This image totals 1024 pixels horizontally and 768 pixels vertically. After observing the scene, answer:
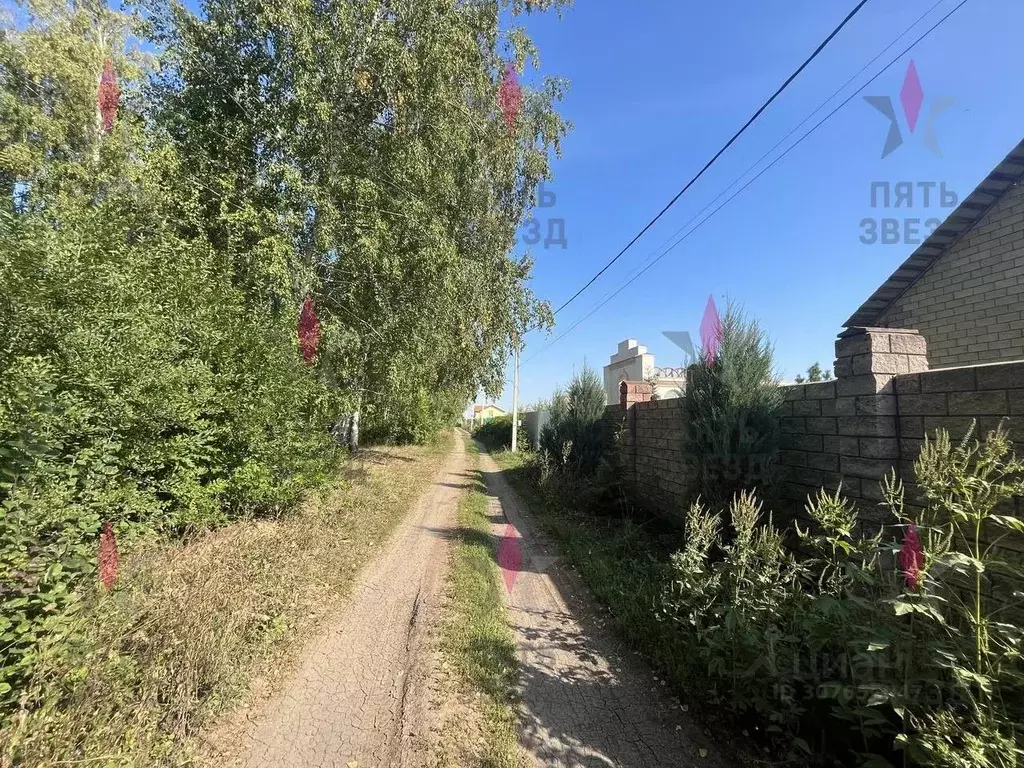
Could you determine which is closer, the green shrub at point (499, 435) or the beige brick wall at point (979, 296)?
the beige brick wall at point (979, 296)

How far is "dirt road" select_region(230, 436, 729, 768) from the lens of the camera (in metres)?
2.34

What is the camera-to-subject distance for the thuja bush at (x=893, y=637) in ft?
5.41

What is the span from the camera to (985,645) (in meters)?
1.66

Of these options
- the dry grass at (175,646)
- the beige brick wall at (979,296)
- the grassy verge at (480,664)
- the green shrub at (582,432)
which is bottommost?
the grassy verge at (480,664)

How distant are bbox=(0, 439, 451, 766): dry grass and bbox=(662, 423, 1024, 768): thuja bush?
2967mm

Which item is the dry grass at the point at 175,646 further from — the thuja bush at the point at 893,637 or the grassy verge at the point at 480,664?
the thuja bush at the point at 893,637


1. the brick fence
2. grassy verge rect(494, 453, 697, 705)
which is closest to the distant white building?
grassy verge rect(494, 453, 697, 705)

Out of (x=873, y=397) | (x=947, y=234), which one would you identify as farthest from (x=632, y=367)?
A: (x=873, y=397)

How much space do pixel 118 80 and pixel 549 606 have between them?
1456 cm

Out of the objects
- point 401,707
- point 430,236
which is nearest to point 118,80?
point 430,236

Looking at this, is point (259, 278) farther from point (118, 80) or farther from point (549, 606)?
point (118, 80)

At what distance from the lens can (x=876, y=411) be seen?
3.20 meters

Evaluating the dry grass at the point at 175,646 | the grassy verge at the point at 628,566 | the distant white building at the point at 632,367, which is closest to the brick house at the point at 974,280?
the grassy verge at the point at 628,566

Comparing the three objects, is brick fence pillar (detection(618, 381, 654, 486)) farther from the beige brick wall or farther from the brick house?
the beige brick wall
